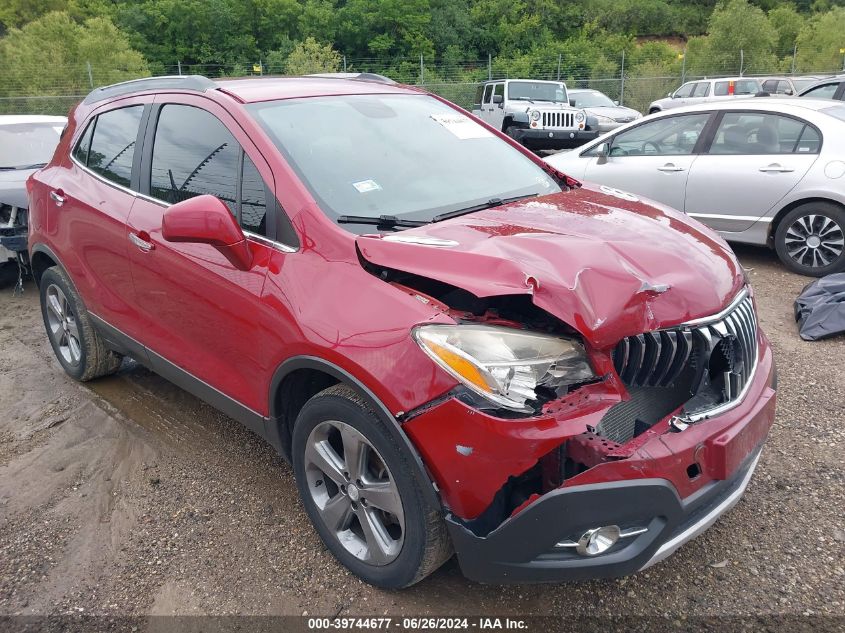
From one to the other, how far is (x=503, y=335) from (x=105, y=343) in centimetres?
308

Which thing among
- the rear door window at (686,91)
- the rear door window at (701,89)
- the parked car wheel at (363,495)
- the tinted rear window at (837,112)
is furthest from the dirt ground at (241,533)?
the rear door window at (686,91)

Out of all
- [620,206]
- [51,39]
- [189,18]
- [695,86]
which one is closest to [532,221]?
[620,206]

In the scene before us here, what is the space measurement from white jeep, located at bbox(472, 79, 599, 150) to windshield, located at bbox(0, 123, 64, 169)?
9533 mm

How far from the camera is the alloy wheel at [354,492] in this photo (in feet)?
7.76

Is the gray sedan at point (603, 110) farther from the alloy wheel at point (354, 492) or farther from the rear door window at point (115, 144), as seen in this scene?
the alloy wheel at point (354, 492)

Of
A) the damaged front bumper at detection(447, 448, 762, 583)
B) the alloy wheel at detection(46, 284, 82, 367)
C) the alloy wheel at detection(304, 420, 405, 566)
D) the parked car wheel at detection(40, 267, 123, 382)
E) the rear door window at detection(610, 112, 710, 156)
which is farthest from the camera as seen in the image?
the rear door window at detection(610, 112, 710, 156)

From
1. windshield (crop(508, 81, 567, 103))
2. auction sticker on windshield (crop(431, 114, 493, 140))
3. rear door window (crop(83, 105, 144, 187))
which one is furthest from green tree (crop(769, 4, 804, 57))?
rear door window (crop(83, 105, 144, 187))

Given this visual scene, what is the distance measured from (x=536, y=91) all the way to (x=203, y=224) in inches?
600

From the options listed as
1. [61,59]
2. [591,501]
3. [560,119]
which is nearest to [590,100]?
[560,119]

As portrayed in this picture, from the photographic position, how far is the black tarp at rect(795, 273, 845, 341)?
4.65 meters

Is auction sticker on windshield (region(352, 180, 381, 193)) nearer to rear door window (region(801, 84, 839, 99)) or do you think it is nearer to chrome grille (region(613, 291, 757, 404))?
chrome grille (region(613, 291, 757, 404))

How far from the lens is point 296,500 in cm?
317

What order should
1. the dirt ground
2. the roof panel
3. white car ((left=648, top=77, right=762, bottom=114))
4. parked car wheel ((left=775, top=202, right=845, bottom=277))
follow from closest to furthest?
the dirt ground → the roof panel → parked car wheel ((left=775, top=202, right=845, bottom=277)) → white car ((left=648, top=77, right=762, bottom=114))

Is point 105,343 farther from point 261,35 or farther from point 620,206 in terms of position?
point 261,35
